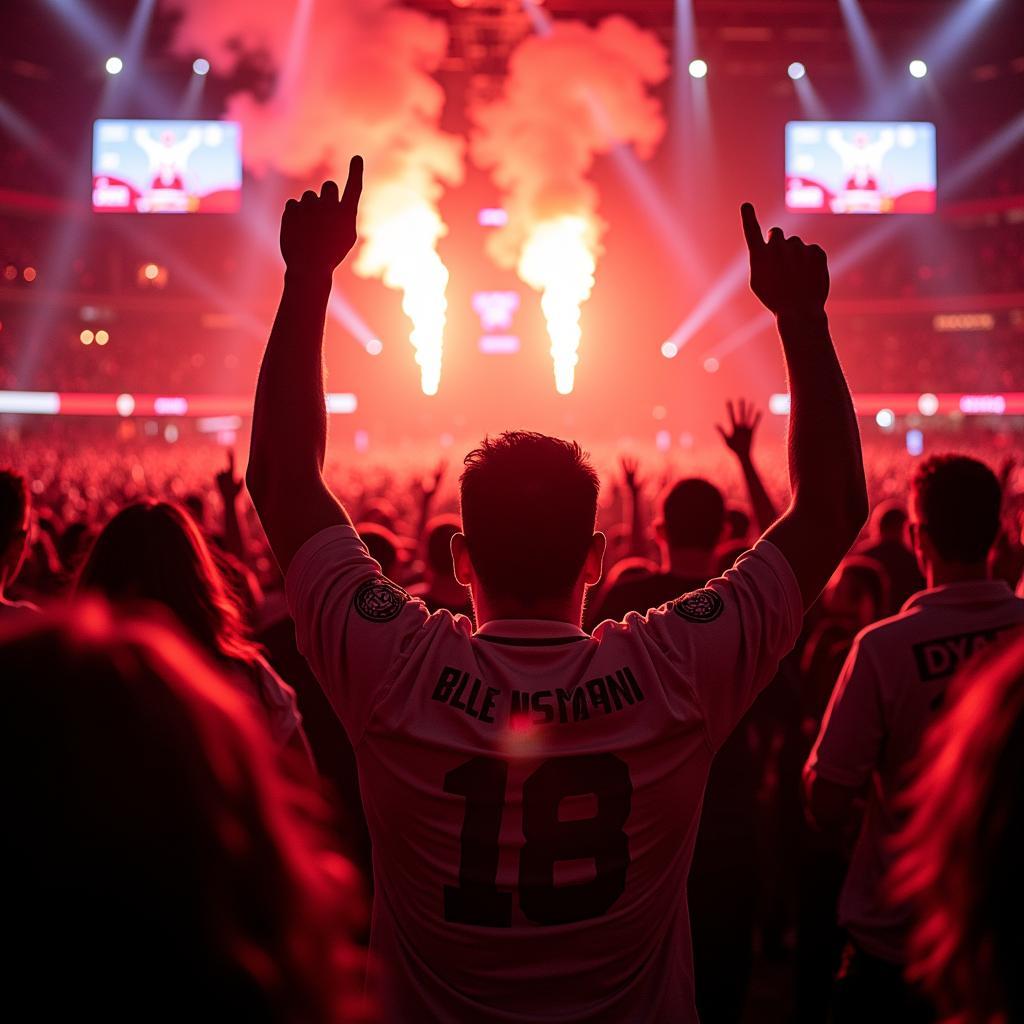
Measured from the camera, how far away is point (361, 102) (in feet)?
89.5

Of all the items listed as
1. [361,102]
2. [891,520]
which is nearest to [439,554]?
[891,520]

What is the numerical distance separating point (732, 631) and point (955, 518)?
1.55 m

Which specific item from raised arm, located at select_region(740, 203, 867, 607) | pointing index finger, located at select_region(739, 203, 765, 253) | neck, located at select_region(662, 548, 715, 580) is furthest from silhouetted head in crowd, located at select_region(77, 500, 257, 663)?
neck, located at select_region(662, 548, 715, 580)

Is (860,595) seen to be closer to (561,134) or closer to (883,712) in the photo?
(883,712)

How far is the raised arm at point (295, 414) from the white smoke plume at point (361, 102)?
25.5m

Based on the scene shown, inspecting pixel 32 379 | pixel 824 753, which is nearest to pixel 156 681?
pixel 824 753

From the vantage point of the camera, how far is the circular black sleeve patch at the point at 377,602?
7.14 feet

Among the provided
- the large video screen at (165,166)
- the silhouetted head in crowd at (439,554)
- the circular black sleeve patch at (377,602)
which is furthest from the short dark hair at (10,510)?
the large video screen at (165,166)

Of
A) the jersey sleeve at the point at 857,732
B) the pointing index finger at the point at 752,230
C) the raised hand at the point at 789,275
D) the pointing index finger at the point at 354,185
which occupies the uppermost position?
the pointing index finger at the point at 354,185

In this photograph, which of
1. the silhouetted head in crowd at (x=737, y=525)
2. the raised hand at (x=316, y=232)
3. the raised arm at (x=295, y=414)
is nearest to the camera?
the raised arm at (x=295, y=414)

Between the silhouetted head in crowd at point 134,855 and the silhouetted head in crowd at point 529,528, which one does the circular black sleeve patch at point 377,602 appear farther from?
the silhouetted head in crowd at point 134,855

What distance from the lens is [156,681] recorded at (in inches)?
44.8

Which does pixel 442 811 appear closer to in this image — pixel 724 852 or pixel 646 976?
pixel 646 976

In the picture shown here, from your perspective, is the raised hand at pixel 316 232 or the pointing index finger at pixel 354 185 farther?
the pointing index finger at pixel 354 185
